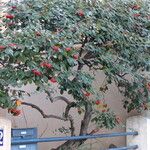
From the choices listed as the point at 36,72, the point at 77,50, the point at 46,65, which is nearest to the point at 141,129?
the point at 77,50

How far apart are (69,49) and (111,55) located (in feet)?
3.39

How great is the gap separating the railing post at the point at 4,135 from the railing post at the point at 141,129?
9.10 ft

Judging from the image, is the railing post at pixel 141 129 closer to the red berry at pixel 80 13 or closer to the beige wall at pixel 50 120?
the beige wall at pixel 50 120

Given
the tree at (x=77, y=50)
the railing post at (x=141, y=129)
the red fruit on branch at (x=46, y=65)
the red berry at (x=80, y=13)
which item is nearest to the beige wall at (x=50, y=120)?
the railing post at (x=141, y=129)

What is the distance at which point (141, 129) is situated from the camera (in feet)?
21.2

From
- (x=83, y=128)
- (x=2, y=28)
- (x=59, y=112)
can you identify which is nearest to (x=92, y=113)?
(x=83, y=128)

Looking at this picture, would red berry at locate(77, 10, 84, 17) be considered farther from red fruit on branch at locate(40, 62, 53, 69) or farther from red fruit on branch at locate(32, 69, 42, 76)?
red fruit on branch at locate(32, 69, 42, 76)

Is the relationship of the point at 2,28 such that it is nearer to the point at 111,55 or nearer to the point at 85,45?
the point at 85,45

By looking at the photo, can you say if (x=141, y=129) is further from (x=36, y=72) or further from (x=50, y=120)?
(x=36, y=72)

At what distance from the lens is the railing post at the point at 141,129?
20.9ft

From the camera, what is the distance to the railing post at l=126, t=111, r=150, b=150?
251 inches

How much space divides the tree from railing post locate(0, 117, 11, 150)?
15 cm

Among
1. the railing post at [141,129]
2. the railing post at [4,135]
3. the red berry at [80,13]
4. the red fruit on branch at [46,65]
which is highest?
the red berry at [80,13]

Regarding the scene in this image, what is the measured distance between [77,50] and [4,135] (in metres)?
Answer: 1.41
